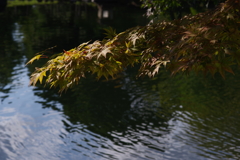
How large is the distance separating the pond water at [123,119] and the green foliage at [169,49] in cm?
248

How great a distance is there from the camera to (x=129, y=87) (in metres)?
15.9

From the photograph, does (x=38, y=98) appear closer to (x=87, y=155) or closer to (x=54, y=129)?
(x=54, y=129)

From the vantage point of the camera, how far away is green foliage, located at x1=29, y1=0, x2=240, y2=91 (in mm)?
4148

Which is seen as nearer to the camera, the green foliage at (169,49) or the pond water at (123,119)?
the green foliage at (169,49)

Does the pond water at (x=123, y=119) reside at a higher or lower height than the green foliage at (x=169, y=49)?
lower

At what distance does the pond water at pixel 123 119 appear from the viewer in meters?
9.91

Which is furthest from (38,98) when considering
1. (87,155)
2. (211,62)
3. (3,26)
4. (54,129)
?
(3,26)

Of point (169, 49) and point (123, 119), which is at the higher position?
point (169, 49)

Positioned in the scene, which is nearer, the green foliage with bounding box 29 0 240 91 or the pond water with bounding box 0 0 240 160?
the green foliage with bounding box 29 0 240 91

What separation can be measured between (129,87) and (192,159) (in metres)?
6.92

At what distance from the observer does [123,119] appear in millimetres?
12305

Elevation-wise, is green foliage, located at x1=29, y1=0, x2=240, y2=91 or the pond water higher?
green foliage, located at x1=29, y1=0, x2=240, y2=91

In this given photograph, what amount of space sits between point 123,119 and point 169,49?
25.8 feet

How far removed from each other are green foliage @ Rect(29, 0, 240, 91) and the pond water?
2481 mm
